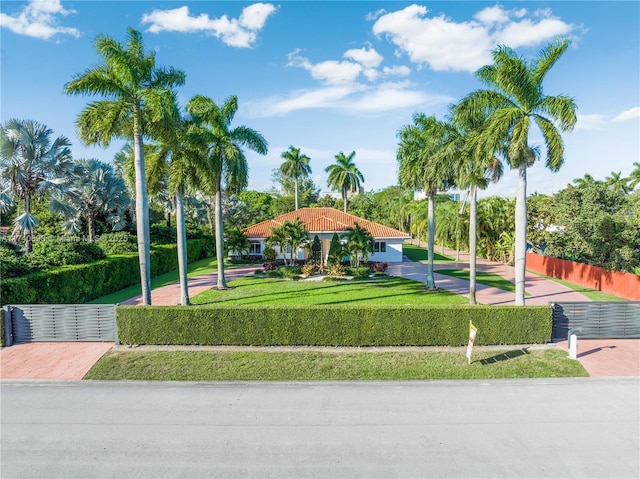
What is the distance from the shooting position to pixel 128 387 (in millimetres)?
11273

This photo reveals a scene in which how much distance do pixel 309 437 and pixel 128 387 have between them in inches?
243

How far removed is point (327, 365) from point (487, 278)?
2032 cm

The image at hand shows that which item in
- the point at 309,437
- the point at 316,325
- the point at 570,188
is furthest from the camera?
the point at 570,188

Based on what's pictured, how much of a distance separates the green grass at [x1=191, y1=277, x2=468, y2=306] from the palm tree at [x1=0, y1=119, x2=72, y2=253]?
1071 cm

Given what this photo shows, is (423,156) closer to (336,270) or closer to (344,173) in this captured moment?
(336,270)

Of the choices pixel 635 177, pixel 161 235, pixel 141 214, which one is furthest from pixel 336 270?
pixel 635 177

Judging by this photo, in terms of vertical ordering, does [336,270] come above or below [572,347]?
above

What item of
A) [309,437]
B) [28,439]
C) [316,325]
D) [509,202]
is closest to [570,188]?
[509,202]

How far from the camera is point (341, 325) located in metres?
13.6

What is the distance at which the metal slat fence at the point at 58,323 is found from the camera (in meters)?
14.4

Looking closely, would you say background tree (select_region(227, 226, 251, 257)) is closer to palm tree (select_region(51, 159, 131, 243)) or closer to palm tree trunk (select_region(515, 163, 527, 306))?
palm tree (select_region(51, 159, 131, 243))

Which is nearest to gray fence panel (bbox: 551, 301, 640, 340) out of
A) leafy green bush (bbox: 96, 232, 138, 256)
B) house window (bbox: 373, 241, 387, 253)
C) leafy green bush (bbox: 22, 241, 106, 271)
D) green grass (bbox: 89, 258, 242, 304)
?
green grass (bbox: 89, 258, 242, 304)

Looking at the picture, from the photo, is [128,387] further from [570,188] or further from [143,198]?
[570,188]

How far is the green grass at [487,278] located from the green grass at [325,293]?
4.85 m
